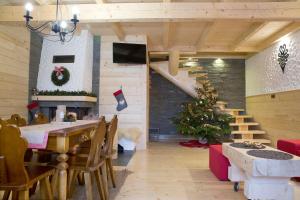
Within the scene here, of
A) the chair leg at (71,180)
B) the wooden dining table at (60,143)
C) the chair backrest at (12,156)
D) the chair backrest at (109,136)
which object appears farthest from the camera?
the chair backrest at (109,136)

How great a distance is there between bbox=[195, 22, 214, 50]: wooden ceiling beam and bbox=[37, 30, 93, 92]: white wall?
2.61 metres

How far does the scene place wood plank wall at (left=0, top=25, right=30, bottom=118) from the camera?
4.25m

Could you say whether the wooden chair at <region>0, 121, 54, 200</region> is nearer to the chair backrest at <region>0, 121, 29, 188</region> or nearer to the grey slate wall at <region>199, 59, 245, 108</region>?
the chair backrest at <region>0, 121, 29, 188</region>

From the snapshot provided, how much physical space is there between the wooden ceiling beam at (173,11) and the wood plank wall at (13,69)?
0.48 m

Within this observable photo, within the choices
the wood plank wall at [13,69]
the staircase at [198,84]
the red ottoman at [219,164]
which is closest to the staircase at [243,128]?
the staircase at [198,84]

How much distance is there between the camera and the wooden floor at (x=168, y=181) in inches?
114

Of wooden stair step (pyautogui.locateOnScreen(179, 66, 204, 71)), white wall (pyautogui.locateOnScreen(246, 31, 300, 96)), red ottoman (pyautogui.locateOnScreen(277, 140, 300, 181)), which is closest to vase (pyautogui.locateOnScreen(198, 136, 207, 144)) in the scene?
white wall (pyautogui.locateOnScreen(246, 31, 300, 96))

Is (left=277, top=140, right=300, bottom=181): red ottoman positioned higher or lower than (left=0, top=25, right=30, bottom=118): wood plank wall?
lower

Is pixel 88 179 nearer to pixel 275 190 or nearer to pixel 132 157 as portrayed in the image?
pixel 275 190

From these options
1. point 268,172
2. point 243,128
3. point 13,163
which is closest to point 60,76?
point 13,163

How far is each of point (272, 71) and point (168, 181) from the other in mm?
4231

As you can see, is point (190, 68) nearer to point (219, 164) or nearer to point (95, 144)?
point (219, 164)

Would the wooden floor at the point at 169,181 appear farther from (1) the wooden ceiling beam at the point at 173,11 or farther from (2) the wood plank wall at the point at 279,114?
(1) the wooden ceiling beam at the point at 173,11

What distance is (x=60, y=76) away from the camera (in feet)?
18.0
